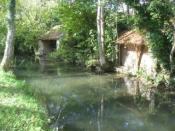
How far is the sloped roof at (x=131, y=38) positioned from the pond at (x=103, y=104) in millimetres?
2633

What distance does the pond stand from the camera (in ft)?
37.7

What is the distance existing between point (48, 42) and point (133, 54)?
20.2 m

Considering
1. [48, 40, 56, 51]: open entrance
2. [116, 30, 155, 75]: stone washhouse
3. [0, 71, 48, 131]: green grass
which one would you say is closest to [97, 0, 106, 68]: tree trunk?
[116, 30, 155, 75]: stone washhouse

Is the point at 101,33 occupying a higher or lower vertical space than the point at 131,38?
higher

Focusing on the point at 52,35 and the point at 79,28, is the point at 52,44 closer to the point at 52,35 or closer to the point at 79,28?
the point at 52,35

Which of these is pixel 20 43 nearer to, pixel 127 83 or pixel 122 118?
pixel 127 83

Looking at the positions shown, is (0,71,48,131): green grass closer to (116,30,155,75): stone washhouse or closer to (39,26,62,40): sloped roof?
(116,30,155,75): stone washhouse

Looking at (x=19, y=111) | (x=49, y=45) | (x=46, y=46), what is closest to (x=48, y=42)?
(x=49, y=45)

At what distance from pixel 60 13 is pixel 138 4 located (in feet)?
43.3

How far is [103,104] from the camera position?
1481 centimetres

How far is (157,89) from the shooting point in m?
18.5

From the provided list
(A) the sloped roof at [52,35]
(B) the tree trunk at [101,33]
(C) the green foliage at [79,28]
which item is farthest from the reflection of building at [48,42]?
(B) the tree trunk at [101,33]

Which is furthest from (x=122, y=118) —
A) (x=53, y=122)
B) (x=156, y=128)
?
(x=53, y=122)

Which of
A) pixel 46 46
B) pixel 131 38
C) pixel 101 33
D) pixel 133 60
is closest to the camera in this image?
pixel 131 38
